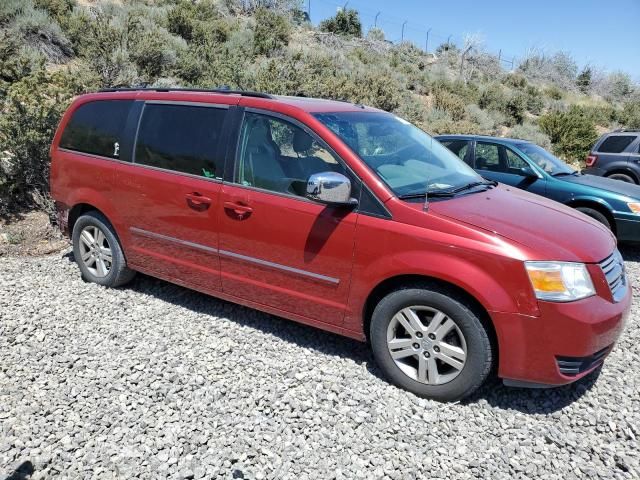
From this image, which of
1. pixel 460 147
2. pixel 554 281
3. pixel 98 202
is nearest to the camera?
pixel 554 281

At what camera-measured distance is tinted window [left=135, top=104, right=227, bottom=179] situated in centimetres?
393

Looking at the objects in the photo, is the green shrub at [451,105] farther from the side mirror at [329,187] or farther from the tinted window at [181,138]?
the side mirror at [329,187]

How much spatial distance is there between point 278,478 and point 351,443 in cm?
48

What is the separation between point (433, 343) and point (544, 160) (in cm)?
521

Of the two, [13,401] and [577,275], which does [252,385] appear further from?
[577,275]

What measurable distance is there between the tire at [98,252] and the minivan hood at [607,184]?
229 inches

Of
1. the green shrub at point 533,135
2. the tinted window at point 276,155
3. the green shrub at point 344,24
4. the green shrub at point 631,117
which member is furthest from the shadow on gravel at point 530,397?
the green shrub at point 344,24

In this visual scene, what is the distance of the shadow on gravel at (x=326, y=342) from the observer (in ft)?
10.8

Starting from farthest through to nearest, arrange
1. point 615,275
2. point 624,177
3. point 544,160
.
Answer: point 624,177, point 544,160, point 615,275

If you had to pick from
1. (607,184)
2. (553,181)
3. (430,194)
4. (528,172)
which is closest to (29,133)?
(430,194)

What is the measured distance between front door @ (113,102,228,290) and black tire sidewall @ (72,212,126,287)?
0.23m

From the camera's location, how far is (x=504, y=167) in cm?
729

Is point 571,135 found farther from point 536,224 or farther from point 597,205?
point 536,224

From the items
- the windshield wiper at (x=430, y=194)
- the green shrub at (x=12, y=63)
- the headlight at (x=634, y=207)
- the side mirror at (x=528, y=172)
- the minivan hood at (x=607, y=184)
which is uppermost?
the green shrub at (x=12, y=63)
